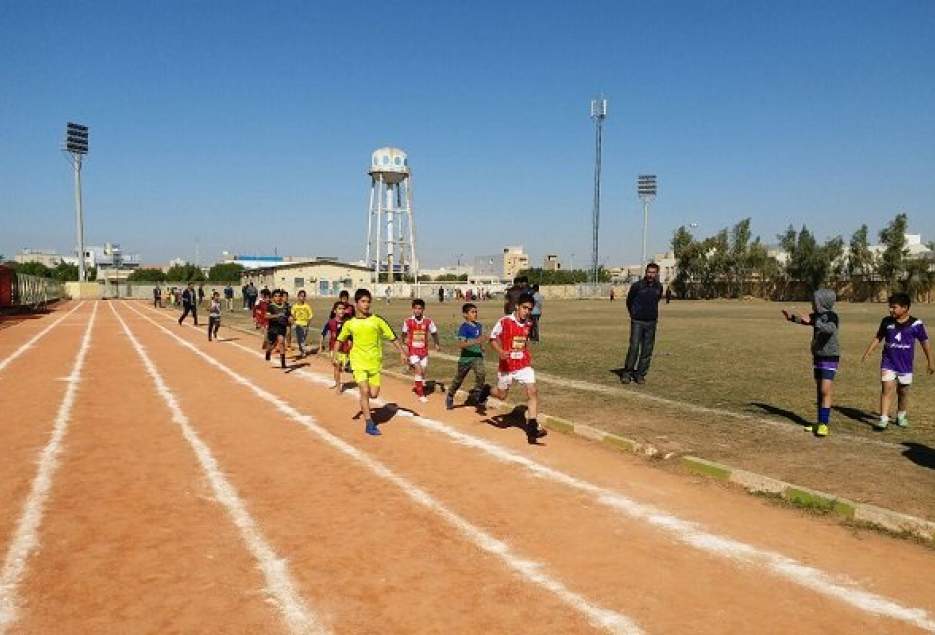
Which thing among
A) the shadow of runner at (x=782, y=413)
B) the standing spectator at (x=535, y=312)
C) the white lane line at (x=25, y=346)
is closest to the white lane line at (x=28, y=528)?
the white lane line at (x=25, y=346)

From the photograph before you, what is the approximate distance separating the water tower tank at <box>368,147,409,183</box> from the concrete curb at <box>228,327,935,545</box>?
79.8 metres

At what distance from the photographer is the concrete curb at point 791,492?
17.7 ft

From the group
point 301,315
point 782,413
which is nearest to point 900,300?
point 782,413

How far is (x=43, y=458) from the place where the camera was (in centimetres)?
752

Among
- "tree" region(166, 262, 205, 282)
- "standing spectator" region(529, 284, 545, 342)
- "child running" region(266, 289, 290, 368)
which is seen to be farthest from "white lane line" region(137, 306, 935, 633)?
"tree" region(166, 262, 205, 282)

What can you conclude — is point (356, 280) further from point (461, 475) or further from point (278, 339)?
point (461, 475)

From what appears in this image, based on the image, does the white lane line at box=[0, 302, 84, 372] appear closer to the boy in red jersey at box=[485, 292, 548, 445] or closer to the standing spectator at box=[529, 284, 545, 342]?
the boy in red jersey at box=[485, 292, 548, 445]

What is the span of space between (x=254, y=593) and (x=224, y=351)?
54.3 feet

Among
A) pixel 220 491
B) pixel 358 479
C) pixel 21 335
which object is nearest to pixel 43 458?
pixel 220 491

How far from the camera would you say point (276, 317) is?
15891mm

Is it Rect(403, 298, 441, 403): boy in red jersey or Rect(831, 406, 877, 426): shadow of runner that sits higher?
Rect(403, 298, 441, 403): boy in red jersey

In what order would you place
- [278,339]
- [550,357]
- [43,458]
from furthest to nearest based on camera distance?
[550,357] < [278,339] < [43,458]

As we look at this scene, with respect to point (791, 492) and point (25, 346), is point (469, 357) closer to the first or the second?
point (791, 492)

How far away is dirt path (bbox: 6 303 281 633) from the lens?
155 inches
